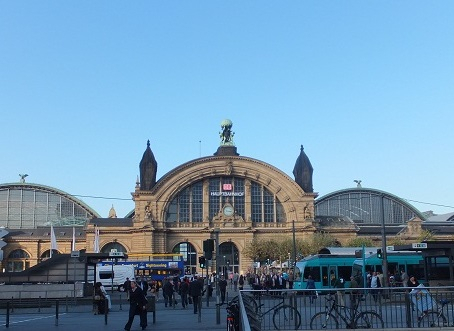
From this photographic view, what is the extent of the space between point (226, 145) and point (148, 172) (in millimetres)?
12057

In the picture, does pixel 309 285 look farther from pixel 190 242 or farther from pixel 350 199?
pixel 350 199

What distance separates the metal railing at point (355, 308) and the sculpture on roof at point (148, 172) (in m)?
66.6

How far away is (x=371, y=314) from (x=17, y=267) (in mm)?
81254

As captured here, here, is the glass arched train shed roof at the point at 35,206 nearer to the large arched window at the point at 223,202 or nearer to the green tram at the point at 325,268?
the large arched window at the point at 223,202

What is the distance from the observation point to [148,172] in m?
85.2

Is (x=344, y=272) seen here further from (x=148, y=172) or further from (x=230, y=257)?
(x=148, y=172)

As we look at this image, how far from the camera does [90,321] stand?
2434 centimetres

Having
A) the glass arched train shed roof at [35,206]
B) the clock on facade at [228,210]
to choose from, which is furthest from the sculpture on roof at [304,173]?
the glass arched train shed roof at [35,206]

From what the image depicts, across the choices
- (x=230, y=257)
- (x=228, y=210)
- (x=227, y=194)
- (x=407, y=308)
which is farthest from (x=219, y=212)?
(x=407, y=308)

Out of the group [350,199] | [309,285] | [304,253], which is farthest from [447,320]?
[350,199]

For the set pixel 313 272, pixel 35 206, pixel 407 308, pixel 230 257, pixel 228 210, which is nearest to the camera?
pixel 407 308

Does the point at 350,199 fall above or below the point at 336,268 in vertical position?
above

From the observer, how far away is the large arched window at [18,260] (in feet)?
295

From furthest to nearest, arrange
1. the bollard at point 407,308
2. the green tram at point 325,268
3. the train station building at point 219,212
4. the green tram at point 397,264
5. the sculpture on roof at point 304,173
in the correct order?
the sculpture on roof at point 304,173 < the train station building at point 219,212 < the green tram at point 325,268 < the green tram at point 397,264 < the bollard at point 407,308
